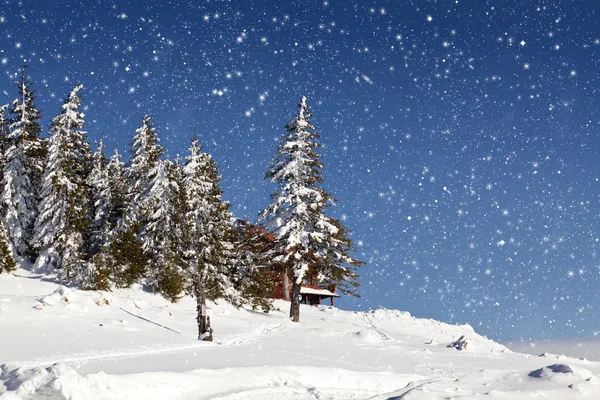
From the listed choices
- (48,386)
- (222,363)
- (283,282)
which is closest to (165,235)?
(283,282)

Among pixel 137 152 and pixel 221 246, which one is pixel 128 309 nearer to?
pixel 221 246

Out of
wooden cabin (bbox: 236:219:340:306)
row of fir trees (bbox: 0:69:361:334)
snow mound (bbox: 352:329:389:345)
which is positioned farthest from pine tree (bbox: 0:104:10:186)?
snow mound (bbox: 352:329:389:345)

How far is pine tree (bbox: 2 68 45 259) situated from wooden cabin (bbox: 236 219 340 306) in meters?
14.6

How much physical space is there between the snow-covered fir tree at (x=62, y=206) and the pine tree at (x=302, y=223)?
1215 cm

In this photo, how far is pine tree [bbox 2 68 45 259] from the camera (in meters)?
34.4

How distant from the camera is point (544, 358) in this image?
2103 centimetres

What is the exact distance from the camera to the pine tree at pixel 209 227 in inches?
1307

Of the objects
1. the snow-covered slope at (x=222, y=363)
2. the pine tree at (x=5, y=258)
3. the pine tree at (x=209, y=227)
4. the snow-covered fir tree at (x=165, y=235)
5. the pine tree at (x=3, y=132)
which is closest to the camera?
the snow-covered slope at (x=222, y=363)

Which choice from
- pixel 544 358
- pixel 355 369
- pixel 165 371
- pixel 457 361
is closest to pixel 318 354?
pixel 355 369

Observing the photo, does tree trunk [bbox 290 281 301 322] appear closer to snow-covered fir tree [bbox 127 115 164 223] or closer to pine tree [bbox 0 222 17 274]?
snow-covered fir tree [bbox 127 115 164 223]

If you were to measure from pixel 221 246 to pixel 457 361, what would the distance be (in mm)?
19615

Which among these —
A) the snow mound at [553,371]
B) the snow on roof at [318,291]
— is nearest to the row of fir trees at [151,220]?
the snow on roof at [318,291]

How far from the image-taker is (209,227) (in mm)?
33969

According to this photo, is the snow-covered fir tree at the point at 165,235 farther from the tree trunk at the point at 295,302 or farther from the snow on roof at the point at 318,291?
the snow on roof at the point at 318,291
